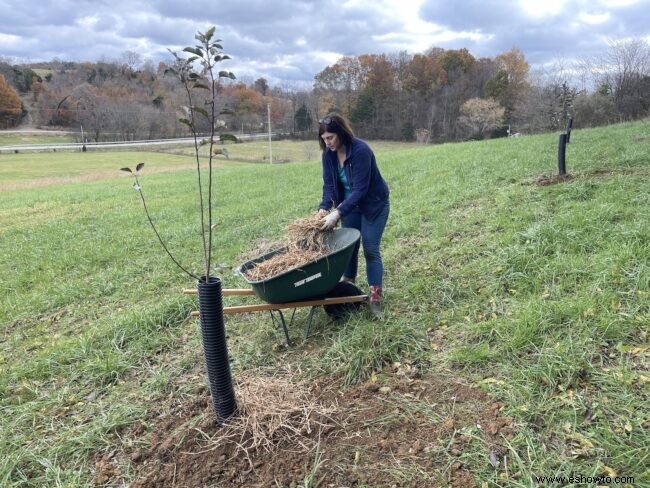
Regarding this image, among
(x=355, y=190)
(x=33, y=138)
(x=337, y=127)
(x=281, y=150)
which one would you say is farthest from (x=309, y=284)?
(x=33, y=138)

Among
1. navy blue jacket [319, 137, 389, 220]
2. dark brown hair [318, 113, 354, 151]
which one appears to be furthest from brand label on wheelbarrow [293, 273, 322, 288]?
dark brown hair [318, 113, 354, 151]

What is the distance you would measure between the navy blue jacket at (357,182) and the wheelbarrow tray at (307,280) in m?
0.43

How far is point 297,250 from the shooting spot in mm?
3619

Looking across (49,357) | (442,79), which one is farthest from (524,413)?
(442,79)

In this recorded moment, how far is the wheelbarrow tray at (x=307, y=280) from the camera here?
10.4 feet

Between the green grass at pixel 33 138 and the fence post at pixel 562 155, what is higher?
the green grass at pixel 33 138

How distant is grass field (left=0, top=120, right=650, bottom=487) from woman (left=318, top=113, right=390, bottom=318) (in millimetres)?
478

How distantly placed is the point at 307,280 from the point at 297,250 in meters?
0.44

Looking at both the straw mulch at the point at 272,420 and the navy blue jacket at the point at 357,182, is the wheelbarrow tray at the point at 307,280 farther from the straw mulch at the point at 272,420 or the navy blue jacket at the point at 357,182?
the straw mulch at the point at 272,420

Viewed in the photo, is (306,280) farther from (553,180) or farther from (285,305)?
(553,180)

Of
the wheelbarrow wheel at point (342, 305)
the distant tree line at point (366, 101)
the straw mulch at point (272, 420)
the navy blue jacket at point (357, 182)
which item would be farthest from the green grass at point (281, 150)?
the straw mulch at point (272, 420)

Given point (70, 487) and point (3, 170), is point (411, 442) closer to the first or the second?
point (70, 487)

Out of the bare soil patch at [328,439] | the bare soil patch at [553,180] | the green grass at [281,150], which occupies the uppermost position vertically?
the green grass at [281,150]

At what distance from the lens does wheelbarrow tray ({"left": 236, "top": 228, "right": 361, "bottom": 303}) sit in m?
3.18
